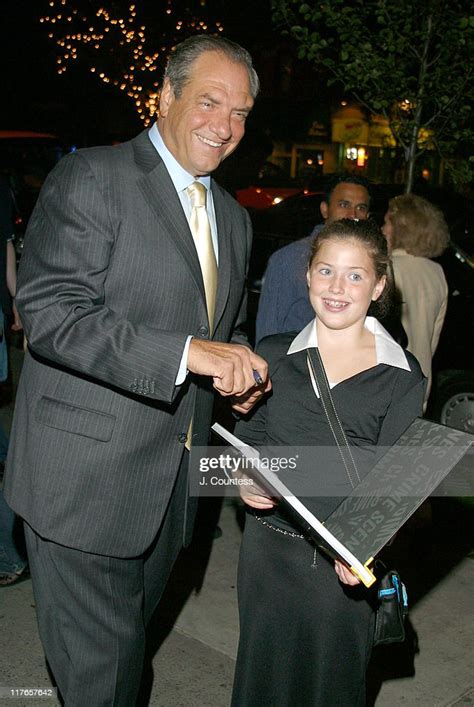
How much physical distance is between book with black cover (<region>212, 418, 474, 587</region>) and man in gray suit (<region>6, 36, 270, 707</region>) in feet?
1.08

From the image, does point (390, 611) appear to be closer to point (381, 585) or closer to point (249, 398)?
point (381, 585)

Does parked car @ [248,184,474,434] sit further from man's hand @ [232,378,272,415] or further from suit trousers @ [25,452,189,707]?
suit trousers @ [25,452,189,707]

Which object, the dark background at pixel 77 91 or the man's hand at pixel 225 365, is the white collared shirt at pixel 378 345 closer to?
the man's hand at pixel 225 365

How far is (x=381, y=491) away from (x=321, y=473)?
0.33 meters

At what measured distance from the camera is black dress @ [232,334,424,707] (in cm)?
272

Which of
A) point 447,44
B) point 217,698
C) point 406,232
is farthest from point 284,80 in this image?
point 217,698

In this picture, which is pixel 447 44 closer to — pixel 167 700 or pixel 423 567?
pixel 423 567

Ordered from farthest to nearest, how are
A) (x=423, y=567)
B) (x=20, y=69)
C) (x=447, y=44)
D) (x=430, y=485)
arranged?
(x=20, y=69)
(x=447, y=44)
(x=423, y=567)
(x=430, y=485)

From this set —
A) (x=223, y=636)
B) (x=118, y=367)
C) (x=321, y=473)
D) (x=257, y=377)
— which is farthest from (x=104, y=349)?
(x=223, y=636)

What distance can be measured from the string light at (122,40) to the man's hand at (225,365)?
934 inches

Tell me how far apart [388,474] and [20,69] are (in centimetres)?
3529

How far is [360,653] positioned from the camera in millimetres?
2732

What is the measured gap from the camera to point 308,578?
2.77 m

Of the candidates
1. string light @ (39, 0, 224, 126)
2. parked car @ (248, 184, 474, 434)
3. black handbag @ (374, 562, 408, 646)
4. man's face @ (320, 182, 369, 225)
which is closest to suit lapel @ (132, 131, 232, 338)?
black handbag @ (374, 562, 408, 646)
